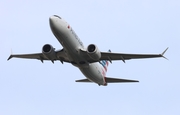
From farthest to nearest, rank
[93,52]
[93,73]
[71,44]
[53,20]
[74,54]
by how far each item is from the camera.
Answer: [93,73] < [74,54] < [93,52] < [71,44] < [53,20]

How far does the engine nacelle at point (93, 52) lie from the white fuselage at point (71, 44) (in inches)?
36.0

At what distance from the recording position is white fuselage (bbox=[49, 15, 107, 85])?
136ft

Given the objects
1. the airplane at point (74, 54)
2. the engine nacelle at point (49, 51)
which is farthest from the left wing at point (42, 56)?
the engine nacelle at point (49, 51)

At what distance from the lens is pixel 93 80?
4975 cm

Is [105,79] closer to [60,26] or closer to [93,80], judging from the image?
[93,80]

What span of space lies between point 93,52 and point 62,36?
3.64 metres

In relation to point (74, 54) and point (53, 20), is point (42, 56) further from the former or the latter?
point (53, 20)

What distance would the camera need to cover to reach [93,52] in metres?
43.3

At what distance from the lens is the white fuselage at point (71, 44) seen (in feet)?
136

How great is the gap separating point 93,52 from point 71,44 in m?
2.36

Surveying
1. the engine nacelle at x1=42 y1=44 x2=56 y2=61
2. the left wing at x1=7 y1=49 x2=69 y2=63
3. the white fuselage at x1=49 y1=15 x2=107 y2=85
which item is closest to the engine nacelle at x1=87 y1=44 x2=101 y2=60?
the white fuselage at x1=49 y1=15 x2=107 y2=85

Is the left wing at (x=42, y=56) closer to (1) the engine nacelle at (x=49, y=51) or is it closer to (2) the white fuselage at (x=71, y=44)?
(1) the engine nacelle at (x=49, y=51)

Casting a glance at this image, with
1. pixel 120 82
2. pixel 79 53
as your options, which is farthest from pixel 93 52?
pixel 120 82

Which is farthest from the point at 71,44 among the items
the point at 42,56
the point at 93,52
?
the point at 42,56
